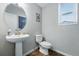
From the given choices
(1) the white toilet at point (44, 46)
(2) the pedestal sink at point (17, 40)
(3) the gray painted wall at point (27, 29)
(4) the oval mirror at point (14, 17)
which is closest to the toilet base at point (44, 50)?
(1) the white toilet at point (44, 46)

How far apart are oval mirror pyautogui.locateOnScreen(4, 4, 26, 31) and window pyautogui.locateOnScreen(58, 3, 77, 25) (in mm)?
733

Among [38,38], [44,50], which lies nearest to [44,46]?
[44,50]

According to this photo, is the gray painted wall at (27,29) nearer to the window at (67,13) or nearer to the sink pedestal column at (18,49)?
the sink pedestal column at (18,49)

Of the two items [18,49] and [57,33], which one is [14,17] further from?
[57,33]

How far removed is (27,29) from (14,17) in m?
0.35

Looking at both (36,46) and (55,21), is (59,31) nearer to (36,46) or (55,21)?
(55,21)

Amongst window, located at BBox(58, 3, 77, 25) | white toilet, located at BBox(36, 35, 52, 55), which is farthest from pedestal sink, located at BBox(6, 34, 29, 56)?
window, located at BBox(58, 3, 77, 25)

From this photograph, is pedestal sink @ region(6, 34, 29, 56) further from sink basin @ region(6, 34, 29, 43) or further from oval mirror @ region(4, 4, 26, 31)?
oval mirror @ region(4, 4, 26, 31)

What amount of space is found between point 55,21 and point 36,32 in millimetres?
447

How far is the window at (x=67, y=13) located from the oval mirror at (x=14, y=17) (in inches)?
28.8

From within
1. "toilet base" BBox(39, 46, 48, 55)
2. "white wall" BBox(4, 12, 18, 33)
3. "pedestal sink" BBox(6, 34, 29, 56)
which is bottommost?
"toilet base" BBox(39, 46, 48, 55)

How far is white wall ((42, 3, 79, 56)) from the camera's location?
197 cm

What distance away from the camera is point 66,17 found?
1.99m

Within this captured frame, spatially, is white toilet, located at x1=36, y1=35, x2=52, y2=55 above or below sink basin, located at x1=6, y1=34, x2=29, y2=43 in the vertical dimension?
below
